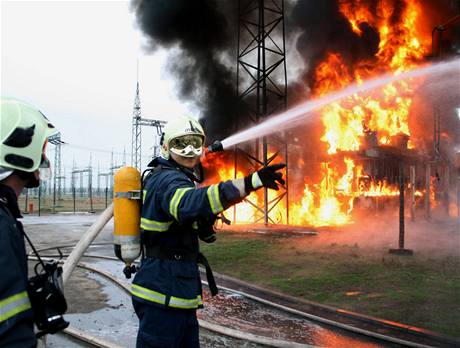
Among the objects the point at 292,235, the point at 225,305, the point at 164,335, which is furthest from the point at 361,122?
the point at 164,335

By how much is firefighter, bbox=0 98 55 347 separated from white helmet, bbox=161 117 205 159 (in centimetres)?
116

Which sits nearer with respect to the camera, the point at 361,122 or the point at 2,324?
the point at 2,324

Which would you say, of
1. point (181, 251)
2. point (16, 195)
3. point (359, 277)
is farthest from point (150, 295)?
point (359, 277)

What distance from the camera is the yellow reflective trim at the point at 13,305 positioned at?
1545mm

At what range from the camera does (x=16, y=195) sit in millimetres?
1862

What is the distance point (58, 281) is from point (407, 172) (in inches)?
789

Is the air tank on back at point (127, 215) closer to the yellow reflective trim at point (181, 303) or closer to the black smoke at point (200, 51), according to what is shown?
the yellow reflective trim at point (181, 303)

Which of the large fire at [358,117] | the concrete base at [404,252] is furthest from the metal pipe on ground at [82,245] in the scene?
the large fire at [358,117]

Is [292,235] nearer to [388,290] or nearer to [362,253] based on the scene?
[362,253]

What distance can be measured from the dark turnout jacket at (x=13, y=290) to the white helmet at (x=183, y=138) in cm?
156

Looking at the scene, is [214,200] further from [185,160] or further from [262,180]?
[185,160]

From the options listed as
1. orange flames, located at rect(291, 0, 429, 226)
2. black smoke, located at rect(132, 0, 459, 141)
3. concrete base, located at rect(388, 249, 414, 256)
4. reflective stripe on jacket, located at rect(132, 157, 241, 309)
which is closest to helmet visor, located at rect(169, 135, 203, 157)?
reflective stripe on jacket, located at rect(132, 157, 241, 309)

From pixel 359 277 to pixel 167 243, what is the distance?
6.12 metres

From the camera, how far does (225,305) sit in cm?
664
